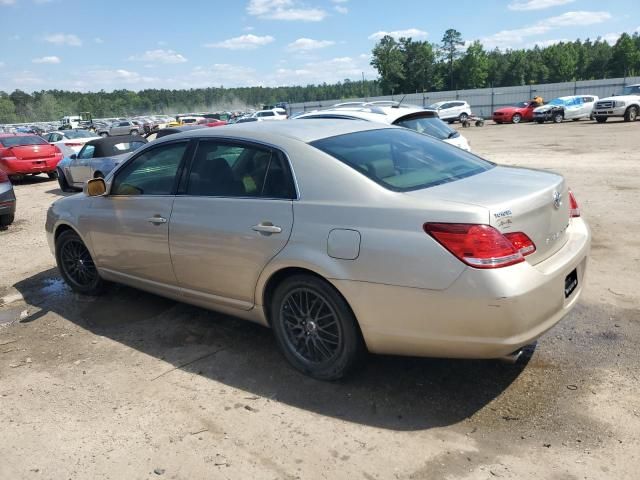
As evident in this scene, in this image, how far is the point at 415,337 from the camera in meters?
3.06

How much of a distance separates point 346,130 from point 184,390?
2.17m

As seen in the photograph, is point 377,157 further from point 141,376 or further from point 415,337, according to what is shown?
point 141,376

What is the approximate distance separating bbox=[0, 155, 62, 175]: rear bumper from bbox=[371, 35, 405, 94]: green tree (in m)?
82.3

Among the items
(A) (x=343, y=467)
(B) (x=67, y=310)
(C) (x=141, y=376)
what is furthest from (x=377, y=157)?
(B) (x=67, y=310)

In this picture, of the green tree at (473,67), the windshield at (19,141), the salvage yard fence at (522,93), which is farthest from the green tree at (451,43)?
the windshield at (19,141)

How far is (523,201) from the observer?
3.03 metres

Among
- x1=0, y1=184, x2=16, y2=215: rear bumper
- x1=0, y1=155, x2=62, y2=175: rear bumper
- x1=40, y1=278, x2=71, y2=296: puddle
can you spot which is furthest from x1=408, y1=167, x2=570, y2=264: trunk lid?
x1=0, y1=155, x2=62, y2=175: rear bumper

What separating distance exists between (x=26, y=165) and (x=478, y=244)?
652 inches

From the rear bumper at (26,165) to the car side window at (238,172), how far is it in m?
14.3

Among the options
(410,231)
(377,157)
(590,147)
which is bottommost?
(590,147)

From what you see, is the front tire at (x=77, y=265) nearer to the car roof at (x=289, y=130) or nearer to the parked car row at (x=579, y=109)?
the car roof at (x=289, y=130)

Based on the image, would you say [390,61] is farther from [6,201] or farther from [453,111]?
[6,201]

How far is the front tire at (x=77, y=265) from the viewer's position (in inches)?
213

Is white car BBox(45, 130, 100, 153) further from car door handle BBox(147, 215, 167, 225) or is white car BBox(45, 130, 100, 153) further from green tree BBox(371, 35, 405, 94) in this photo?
green tree BBox(371, 35, 405, 94)
